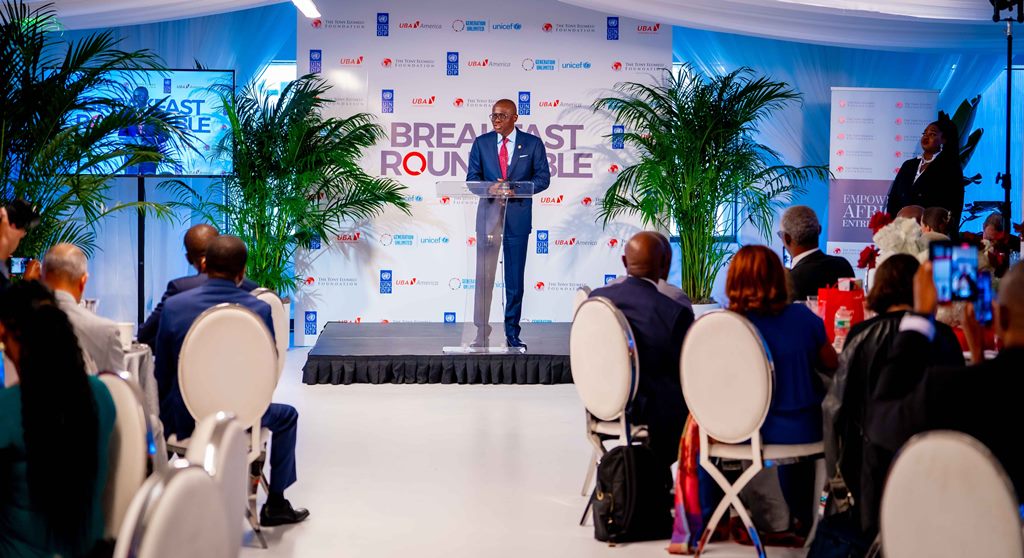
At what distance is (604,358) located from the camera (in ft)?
14.8

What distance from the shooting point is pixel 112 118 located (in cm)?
680

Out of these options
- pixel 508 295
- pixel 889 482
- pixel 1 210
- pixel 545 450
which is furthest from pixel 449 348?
pixel 889 482

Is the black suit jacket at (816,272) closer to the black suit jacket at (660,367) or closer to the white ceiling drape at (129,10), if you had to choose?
the black suit jacket at (660,367)

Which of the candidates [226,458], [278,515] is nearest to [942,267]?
[226,458]

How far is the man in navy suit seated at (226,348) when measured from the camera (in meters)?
4.29

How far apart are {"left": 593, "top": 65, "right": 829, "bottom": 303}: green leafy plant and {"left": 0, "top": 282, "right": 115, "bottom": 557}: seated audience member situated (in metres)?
8.11

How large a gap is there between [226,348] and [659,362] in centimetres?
170

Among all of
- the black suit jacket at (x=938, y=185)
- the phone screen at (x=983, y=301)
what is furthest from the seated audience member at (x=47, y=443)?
the black suit jacket at (x=938, y=185)

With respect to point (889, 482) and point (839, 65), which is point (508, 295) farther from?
point (889, 482)

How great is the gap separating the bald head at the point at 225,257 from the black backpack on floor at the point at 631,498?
1.65 metres

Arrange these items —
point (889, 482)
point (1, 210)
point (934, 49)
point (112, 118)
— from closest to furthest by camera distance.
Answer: point (889, 482) < point (1, 210) < point (112, 118) < point (934, 49)

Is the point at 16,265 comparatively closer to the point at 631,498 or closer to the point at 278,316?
the point at 278,316

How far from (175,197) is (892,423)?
368 inches

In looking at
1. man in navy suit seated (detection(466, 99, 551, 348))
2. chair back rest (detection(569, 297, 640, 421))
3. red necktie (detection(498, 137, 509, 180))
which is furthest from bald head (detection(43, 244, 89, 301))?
red necktie (detection(498, 137, 509, 180))
